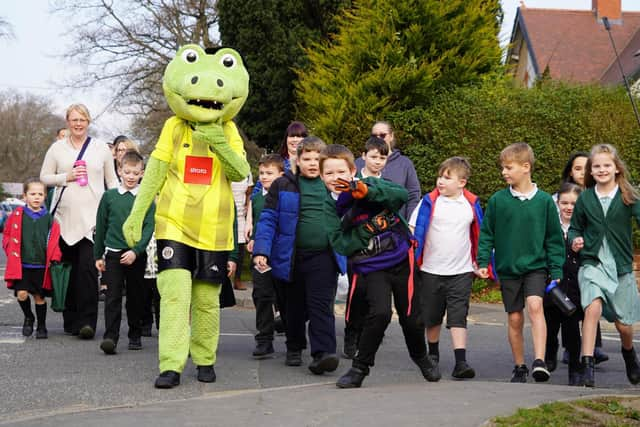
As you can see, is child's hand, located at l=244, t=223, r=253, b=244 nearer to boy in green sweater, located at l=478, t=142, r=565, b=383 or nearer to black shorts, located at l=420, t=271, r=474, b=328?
black shorts, located at l=420, t=271, r=474, b=328

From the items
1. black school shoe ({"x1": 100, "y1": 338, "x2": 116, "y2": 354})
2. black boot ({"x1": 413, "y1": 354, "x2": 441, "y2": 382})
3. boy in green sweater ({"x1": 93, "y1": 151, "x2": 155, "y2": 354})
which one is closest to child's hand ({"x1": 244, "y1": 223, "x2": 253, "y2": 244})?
boy in green sweater ({"x1": 93, "y1": 151, "x2": 155, "y2": 354})

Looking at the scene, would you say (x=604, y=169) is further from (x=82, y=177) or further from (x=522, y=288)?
(x=82, y=177)

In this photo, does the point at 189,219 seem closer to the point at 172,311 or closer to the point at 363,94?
the point at 172,311

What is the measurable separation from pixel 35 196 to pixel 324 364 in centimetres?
378

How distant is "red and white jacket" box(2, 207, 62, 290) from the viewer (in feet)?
31.2

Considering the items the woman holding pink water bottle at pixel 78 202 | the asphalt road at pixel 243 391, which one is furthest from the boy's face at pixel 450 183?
the woman holding pink water bottle at pixel 78 202

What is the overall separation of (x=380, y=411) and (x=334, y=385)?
131 centimetres

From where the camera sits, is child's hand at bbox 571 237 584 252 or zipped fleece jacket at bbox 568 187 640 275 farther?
child's hand at bbox 571 237 584 252

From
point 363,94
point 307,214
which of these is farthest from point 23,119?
point 307,214

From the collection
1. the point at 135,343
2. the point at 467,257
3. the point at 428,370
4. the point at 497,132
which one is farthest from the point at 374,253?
the point at 497,132

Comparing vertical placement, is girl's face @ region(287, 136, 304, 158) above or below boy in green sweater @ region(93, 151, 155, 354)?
above

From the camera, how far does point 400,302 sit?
696cm

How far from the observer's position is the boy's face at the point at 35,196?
9695 mm

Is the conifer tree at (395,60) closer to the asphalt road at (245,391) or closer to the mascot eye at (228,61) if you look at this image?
the asphalt road at (245,391)
